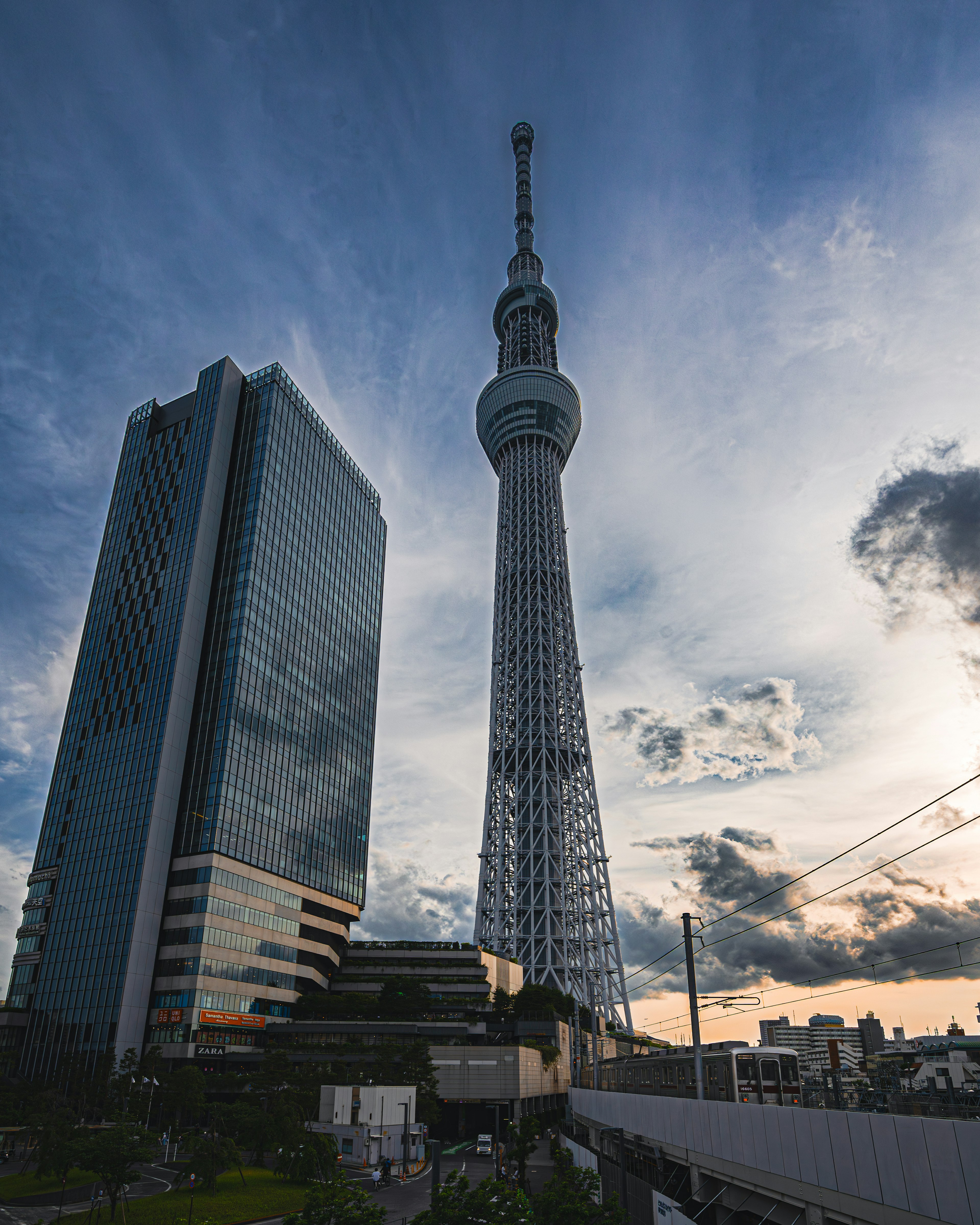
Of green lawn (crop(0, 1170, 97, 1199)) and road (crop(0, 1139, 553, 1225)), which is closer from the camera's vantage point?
road (crop(0, 1139, 553, 1225))

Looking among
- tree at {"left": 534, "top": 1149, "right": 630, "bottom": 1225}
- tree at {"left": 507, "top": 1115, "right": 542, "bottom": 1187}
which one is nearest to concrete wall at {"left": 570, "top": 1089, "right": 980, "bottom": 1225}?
tree at {"left": 534, "top": 1149, "right": 630, "bottom": 1225}

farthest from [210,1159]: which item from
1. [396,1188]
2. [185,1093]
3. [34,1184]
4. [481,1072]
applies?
[481,1072]

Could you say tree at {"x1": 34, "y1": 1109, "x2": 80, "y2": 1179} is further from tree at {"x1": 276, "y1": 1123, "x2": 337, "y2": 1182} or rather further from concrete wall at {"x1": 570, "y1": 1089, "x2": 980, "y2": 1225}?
concrete wall at {"x1": 570, "y1": 1089, "x2": 980, "y2": 1225}

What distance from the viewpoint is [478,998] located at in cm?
11306

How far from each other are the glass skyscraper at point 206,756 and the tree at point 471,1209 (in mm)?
73710

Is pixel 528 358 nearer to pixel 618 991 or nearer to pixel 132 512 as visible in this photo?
pixel 132 512

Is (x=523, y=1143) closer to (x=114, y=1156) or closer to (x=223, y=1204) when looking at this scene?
(x=223, y=1204)

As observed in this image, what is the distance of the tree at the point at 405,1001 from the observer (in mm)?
104000

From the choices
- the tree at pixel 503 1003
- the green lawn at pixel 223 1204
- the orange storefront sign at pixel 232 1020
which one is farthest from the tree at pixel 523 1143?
the tree at pixel 503 1003

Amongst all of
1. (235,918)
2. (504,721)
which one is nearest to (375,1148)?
(235,918)

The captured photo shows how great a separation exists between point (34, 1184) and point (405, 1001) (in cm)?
5746

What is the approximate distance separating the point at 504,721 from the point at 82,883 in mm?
80505

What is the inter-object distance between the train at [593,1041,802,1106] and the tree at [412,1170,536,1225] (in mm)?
8861

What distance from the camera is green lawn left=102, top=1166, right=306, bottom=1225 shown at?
4194cm
